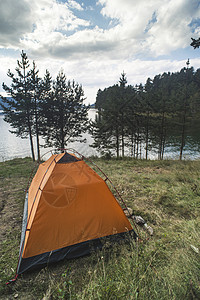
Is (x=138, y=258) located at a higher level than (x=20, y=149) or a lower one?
higher

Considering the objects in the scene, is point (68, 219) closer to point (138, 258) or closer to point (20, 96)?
point (138, 258)

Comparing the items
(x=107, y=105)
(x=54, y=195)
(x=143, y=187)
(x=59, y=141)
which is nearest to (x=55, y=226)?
(x=54, y=195)

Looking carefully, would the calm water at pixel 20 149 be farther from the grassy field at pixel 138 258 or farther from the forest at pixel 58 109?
the grassy field at pixel 138 258

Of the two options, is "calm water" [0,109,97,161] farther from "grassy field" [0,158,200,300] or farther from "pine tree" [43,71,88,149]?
"grassy field" [0,158,200,300]

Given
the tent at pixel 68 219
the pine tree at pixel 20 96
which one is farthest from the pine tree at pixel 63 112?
the tent at pixel 68 219

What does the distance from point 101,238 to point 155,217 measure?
2042mm

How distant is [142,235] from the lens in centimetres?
405

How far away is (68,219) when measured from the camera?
148 inches

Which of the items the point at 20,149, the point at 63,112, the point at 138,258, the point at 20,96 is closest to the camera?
the point at 138,258

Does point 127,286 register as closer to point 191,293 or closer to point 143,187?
point 191,293

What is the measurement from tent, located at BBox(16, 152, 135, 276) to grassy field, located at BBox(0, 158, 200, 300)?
0.91 feet

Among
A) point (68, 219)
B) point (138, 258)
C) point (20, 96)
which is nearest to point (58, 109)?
point (20, 96)

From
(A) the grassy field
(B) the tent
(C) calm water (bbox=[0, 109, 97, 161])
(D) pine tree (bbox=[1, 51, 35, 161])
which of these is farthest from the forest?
(B) the tent

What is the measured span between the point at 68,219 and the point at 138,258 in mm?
1777
